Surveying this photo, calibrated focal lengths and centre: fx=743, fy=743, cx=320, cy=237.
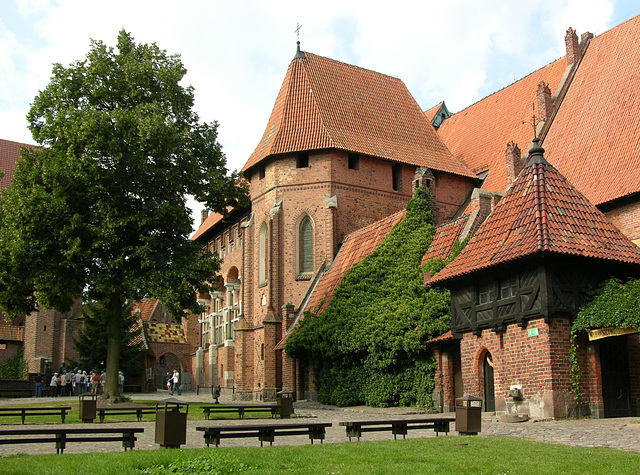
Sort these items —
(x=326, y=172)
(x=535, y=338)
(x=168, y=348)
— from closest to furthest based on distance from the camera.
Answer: (x=535, y=338), (x=326, y=172), (x=168, y=348)

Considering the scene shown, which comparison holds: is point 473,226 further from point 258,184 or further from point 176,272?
point 258,184

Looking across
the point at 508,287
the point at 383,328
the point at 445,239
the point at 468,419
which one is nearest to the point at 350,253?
the point at 445,239

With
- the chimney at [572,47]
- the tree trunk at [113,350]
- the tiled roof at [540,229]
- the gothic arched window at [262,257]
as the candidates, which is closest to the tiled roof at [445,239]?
the tiled roof at [540,229]

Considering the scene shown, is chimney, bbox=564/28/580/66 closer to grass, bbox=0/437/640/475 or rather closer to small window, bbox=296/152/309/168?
small window, bbox=296/152/309/168

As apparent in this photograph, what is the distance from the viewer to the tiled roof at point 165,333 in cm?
4744

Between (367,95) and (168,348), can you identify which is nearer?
(367,95)

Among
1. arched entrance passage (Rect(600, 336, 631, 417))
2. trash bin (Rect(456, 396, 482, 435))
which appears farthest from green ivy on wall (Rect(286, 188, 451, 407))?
trash bin (Rect(456, 396, 482, 435))

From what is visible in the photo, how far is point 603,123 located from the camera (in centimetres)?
2780

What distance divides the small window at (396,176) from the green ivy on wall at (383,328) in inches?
299

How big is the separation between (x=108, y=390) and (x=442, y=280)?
37.9ft

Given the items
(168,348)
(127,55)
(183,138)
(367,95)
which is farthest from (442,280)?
(168,348)

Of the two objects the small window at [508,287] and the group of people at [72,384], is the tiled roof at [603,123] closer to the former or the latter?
the small window at [508,287]

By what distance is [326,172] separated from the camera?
107 feet

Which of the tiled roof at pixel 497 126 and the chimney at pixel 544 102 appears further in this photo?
the tiled roof at pixel 497 126
